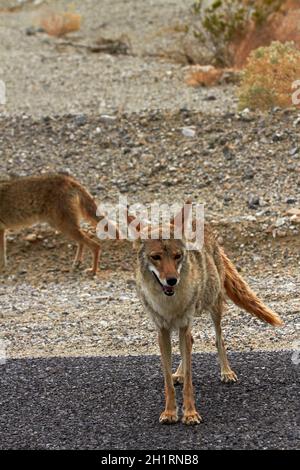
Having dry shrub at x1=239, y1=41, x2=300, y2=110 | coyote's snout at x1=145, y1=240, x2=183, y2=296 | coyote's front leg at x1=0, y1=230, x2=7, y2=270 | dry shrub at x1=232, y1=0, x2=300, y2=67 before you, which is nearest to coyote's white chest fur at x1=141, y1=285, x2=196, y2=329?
coyote's snout at x1=145, y1=240, x2=183, y2=296

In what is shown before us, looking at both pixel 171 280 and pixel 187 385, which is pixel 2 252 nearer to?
pixel 187 385

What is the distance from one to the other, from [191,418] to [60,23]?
19.4m

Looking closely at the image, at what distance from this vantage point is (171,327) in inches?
267

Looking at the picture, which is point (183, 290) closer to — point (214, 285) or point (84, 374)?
point (214, 285)

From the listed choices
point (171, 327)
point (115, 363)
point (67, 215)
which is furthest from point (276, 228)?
point (171, 327)

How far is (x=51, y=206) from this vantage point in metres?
12.4

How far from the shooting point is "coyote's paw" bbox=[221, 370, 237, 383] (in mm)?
7238

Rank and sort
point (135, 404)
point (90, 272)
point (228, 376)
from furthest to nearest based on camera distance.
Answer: point (90, 272) → point (228, 376) → point (135, 404)

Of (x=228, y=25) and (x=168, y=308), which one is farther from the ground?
(x=168, y=308)

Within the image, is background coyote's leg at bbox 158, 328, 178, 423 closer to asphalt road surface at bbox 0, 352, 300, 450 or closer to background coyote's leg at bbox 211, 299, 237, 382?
asphalt road surface at bbox 0, 352, 300, 450

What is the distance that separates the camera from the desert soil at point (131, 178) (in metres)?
9.87

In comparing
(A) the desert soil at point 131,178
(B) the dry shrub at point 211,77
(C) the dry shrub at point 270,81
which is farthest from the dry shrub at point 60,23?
(C) the dry shrub at point 270,81

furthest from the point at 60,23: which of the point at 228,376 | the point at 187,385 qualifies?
the point at 187,385

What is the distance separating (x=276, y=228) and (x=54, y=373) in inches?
203
